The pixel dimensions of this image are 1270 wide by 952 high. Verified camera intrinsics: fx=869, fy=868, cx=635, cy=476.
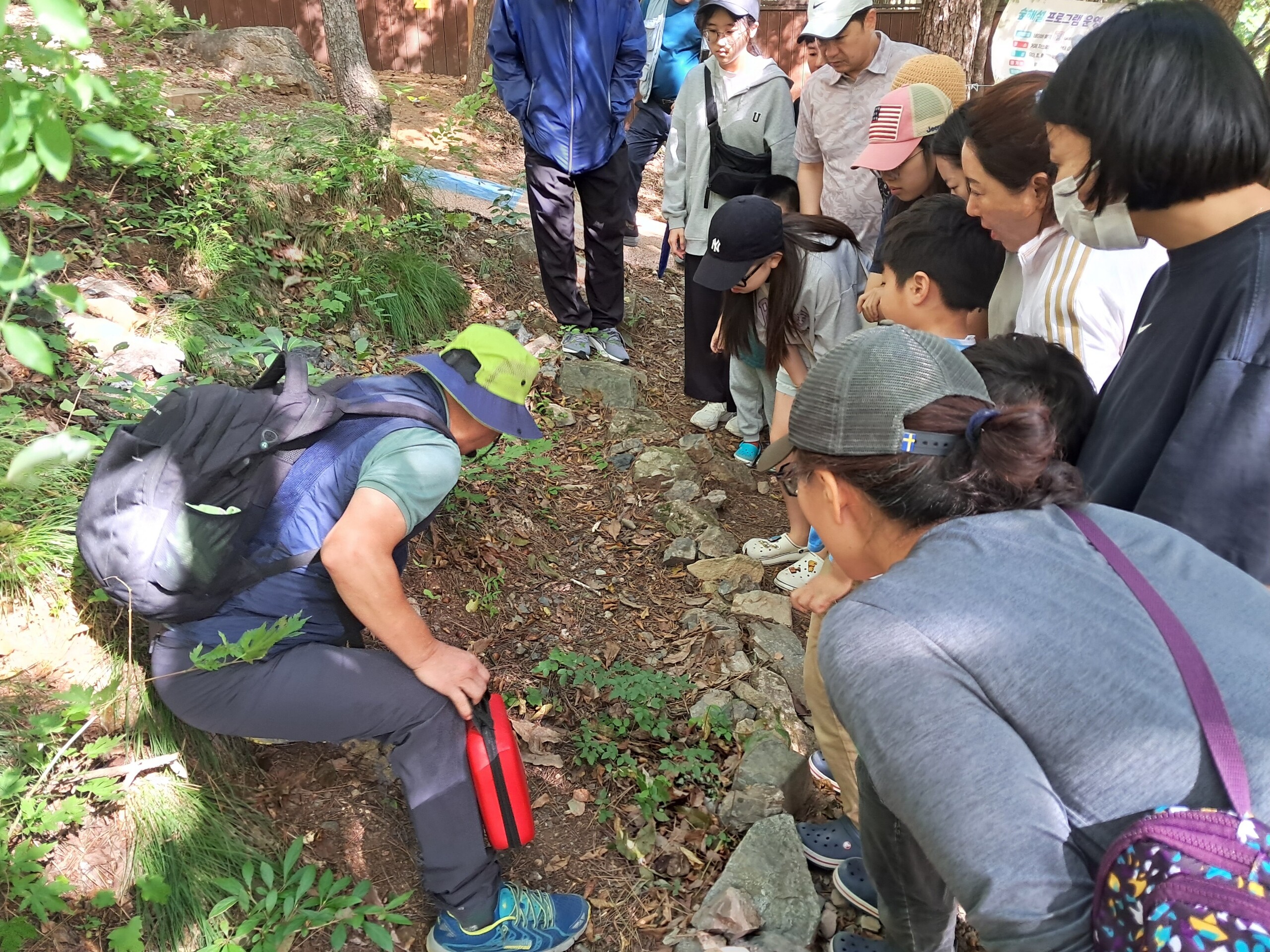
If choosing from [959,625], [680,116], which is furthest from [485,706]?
[680,116]

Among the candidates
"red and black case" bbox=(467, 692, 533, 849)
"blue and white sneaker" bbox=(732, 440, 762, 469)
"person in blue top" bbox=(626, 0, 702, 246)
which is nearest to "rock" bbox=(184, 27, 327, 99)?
"person in blue top" bbox=(626, 0, 702, 246)

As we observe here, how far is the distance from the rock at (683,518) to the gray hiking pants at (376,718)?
223cm

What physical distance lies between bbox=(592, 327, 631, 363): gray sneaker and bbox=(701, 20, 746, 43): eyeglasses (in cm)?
189

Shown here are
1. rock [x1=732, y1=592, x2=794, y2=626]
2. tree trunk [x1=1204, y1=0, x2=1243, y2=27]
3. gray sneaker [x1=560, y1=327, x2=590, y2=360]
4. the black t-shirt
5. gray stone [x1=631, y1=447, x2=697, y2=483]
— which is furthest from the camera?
tree trunk [x1=1204, y1=0, x2=1243, y2=27]

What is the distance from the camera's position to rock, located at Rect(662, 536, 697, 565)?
13.8 feet

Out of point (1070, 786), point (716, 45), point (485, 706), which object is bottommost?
point (485, 706)

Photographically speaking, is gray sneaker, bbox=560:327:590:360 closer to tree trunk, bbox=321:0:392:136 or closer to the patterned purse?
tree trunk, bbox=321:0:392:136

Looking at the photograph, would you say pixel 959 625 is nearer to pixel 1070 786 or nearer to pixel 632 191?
pixel 1070 786

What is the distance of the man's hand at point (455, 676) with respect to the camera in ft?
7.42

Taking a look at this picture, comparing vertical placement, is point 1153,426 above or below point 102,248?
above

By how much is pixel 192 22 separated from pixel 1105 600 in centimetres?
932

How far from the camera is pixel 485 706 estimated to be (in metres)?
2.39

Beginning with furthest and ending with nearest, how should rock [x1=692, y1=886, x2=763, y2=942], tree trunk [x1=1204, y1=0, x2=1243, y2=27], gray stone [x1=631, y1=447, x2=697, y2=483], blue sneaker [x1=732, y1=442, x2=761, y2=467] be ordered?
1. tree trunk [x1=1204, y1=0, x2=1243, y2=27]
2. blue sneaker [x1=732, y1=442, x2=761, y2=467]
3. gray stone [x1=631, y1=447, x2=697, y2=483]
4. rock [x1=692, y1=886, x2=763, y2=942]

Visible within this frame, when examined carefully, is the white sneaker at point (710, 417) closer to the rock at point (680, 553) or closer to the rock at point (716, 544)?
the rock at point (716, 544)
